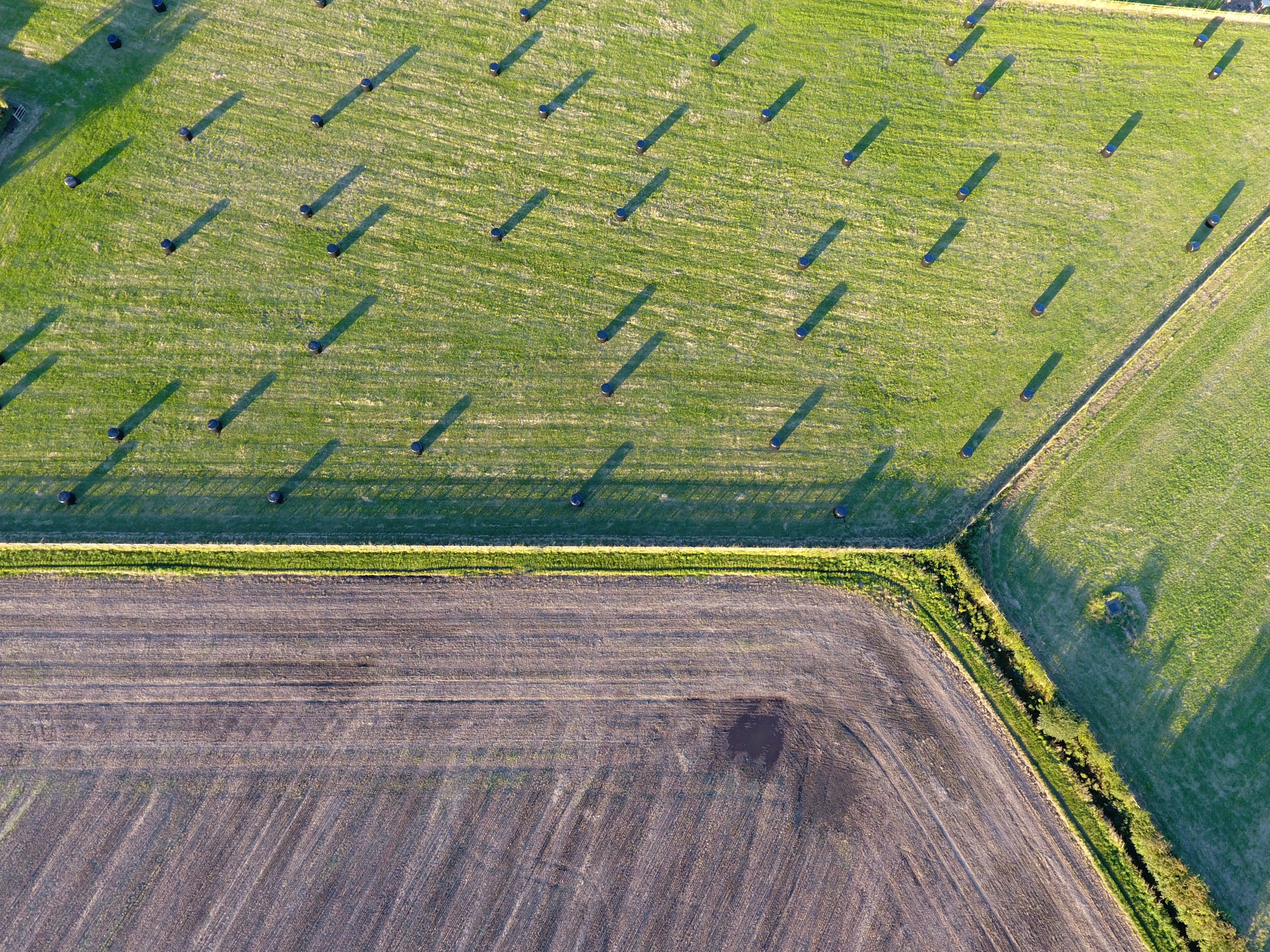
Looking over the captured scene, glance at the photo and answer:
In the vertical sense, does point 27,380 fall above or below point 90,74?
below

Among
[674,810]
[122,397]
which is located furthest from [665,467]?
[122,397]

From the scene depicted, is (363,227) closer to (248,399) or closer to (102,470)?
(248,399)

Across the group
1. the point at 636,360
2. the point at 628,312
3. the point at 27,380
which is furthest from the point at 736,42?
the point at 27,380

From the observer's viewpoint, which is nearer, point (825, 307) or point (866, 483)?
point (866, 483)

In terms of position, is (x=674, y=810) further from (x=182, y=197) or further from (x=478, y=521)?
(x=182, y=197)

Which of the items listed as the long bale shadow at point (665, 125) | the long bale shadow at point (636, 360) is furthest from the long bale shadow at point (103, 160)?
the long bale shadow at point (636, 360)

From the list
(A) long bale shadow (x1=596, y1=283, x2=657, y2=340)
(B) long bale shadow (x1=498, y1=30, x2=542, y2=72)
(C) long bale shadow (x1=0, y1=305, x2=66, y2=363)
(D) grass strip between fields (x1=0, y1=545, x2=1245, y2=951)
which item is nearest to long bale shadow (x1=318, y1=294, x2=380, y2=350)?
(D) grass strip between fields (x1=0, y1=545, x2=1245, y2=951)
